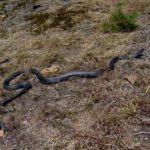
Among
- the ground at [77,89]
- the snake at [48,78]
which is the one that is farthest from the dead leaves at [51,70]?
the snake at [48,78]

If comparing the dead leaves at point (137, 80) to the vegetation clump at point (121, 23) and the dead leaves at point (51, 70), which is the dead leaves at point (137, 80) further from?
the vegetation clump at point (121, 23)

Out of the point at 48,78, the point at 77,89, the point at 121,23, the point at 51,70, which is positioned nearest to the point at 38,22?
the point at 121,23

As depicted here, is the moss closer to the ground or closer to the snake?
the ground

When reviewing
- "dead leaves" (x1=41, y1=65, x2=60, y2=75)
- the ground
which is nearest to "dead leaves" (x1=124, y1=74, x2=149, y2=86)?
the ground

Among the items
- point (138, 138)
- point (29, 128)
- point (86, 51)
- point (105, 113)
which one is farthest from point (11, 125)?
point (86, 51)

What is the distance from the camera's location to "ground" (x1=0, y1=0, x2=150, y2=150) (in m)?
4.40

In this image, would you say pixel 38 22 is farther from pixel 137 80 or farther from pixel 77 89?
pixel 137 80

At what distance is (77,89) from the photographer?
5.44 meters

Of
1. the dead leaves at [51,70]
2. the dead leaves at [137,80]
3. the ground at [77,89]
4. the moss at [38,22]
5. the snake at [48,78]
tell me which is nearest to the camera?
the ground at [77,89]

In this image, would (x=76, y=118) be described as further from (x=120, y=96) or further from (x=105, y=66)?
(x=105, y=66)

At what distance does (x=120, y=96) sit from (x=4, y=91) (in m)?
1.76

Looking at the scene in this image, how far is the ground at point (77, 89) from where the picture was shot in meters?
4.40

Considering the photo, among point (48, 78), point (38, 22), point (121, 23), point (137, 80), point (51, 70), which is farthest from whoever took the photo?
point (38, 22)

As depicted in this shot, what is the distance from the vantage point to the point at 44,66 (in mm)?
6398
